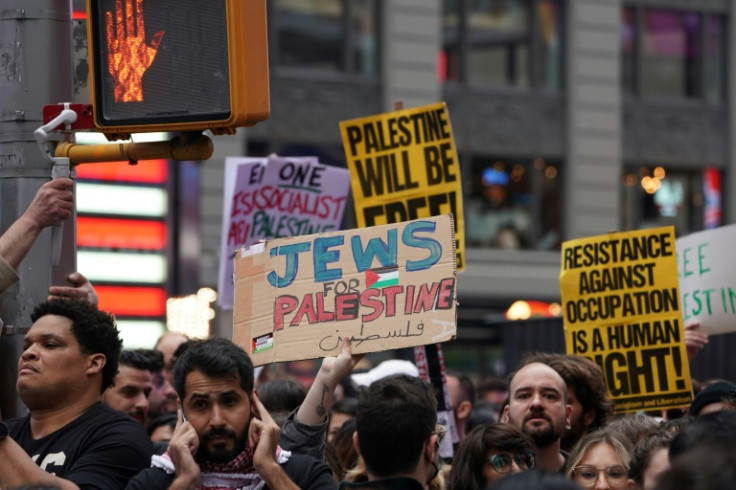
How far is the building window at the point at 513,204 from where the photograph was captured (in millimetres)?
27172

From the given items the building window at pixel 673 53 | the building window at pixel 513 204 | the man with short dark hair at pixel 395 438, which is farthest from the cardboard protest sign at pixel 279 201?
the building window at pixel 673 53

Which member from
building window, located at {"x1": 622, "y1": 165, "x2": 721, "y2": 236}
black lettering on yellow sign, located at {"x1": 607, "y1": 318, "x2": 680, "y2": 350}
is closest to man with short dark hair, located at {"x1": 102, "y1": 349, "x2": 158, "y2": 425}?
black lettering on yellow sign, located at {"x1": 607, "y1": 318, "x2": 680, "y2": 350}

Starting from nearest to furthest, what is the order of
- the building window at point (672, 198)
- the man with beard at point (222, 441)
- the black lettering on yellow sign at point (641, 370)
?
the man with beard at point (222, 441)
the black lettering on yellow sign at point (641, 370)
the building window at point (672, 198)

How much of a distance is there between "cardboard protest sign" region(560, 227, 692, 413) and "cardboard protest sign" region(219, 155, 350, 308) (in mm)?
1735

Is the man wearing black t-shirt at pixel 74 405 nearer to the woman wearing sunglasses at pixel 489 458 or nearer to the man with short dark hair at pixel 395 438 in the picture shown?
the man with short dark hair at pixel 395 438

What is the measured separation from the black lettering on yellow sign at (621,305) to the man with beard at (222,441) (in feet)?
13.9

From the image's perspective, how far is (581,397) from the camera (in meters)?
8.23

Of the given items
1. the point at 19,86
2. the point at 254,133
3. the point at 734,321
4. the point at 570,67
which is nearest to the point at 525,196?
the point at 570,67

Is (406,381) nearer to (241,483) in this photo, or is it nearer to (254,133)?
(241,483)

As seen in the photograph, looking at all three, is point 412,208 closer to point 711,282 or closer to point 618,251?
point 618,251

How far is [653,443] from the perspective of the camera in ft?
19.2

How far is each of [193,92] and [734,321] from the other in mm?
4833

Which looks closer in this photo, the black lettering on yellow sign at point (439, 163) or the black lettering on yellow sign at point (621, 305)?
the black lettering on yellow sign at point (621, 305)

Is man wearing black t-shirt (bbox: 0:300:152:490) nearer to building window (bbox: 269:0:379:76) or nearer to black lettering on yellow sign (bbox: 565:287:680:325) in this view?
black lettering on yellow sign (bbox: 565:287:680:325)
